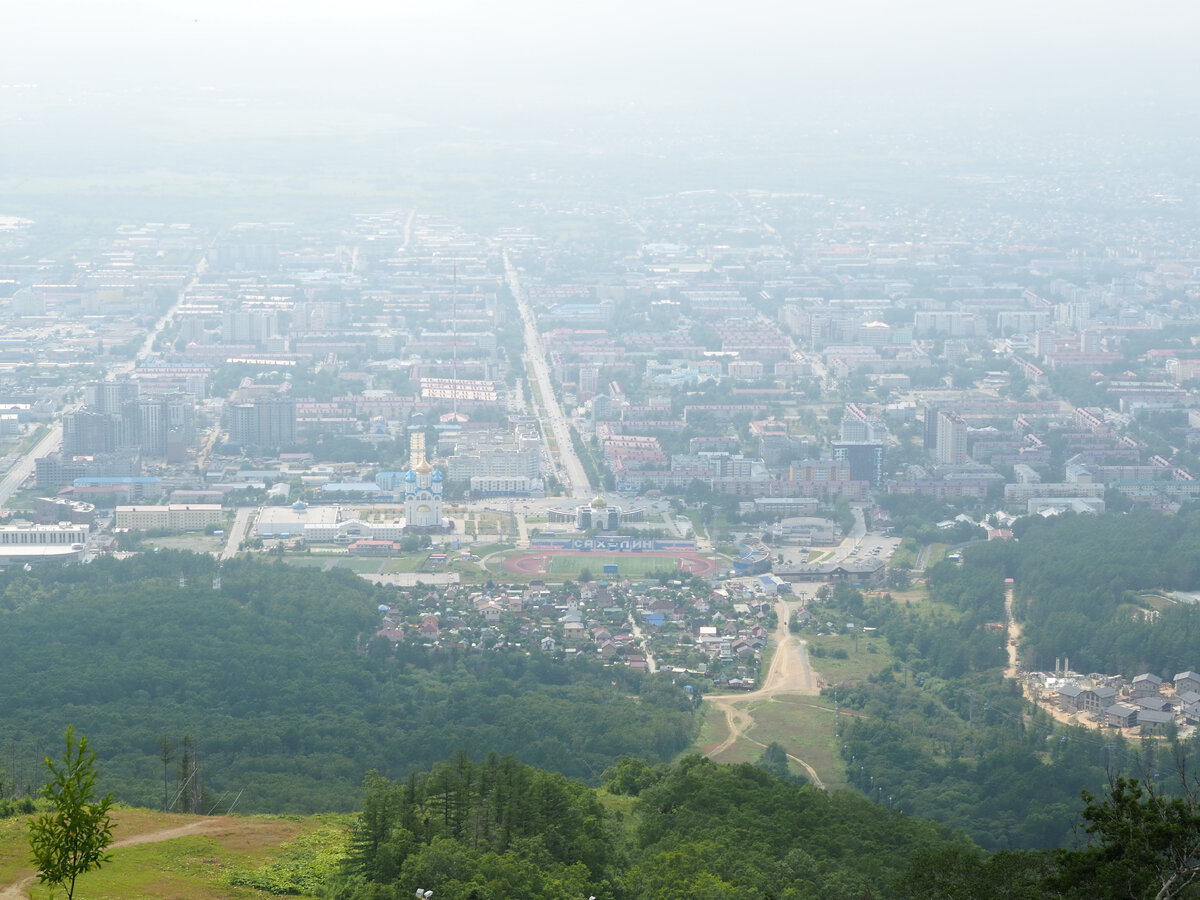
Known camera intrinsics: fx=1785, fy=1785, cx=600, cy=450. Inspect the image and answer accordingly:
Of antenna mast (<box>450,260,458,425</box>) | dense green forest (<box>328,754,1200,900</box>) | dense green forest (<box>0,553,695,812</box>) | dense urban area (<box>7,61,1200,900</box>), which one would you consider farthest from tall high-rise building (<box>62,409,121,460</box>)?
dense green forest (<box>328,754,1200,900</box>)

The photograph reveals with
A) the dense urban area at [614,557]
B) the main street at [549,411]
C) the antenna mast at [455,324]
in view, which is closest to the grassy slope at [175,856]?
the dense urban area at [614,557]

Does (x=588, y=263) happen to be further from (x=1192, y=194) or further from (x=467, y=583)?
(x=467, y=583)

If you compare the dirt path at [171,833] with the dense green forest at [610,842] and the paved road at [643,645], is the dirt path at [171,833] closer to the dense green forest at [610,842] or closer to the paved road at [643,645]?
the dense green forest at [610,842]

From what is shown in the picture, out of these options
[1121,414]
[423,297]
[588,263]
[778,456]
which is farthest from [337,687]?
[588,263]

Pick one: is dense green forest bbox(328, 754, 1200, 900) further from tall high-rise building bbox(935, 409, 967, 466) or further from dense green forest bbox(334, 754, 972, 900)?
tall high-rise building bbox(935, 409, 967, 466)

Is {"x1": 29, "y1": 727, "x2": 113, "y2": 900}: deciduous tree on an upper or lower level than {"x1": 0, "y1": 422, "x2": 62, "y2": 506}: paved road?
upper

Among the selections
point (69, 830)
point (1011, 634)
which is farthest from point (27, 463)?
point (69, 830)
